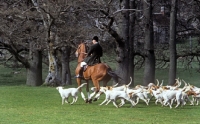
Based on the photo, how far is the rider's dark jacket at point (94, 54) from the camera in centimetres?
1888

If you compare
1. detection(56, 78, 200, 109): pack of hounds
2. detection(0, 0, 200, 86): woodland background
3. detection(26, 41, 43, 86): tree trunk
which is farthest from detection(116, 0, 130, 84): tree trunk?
detection(26, 41, 43, 86): tree trunk

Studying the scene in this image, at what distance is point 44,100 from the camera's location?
20047 mm

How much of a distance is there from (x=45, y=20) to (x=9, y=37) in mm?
2137

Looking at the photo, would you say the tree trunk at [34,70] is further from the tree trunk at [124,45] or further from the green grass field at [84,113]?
the green grass field at [84,113]

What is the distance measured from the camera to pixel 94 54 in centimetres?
1898

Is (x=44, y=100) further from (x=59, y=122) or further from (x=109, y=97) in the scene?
(x=59, y=122)

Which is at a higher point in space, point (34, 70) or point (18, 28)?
point (18, 28)

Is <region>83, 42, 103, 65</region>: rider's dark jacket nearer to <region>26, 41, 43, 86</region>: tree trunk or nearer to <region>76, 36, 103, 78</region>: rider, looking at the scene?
<region>76, 36, 103, 78</region>: rider

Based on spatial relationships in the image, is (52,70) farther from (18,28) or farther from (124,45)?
(124,45)

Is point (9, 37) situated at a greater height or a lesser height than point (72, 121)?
greater

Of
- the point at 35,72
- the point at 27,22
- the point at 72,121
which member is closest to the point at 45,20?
the point at 27,22

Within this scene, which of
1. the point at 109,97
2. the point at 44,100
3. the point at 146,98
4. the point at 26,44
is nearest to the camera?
the point at 109,97

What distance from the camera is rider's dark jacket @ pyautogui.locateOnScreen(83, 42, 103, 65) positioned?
18.9m

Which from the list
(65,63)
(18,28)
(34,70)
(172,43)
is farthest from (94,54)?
(65,63)
